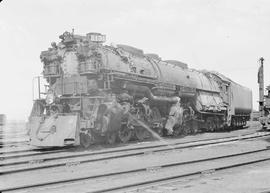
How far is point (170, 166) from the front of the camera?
8938 millimetres

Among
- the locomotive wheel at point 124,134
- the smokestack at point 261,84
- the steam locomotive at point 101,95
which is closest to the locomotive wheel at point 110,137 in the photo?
the steam locomotive at point 101,95

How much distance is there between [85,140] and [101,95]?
1704 millimetres

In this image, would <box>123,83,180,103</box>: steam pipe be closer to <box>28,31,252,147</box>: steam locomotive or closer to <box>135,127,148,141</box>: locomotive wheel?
<box>28,31,252,147</box>: steam locomotive

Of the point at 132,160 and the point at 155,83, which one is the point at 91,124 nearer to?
the point at 132,160

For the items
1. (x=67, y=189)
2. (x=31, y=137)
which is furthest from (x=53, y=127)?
(x=67, y=189)

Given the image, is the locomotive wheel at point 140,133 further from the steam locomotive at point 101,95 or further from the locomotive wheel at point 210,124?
the locomotive wheel at point 210,124

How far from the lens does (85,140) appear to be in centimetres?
1331

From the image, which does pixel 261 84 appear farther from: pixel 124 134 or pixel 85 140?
pixel 85 140

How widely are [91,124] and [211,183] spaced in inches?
260

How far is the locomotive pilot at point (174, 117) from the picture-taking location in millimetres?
17406

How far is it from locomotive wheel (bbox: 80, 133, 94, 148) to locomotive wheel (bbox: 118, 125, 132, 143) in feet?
5.51

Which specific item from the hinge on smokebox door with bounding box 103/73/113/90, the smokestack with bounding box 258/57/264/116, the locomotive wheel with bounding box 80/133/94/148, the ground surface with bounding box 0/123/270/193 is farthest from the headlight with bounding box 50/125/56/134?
the smokestack with bounding box 258/57/264/116

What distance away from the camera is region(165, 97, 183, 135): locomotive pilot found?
57.1 feet

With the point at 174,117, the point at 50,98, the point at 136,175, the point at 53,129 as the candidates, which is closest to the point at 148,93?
the point at 174,117
